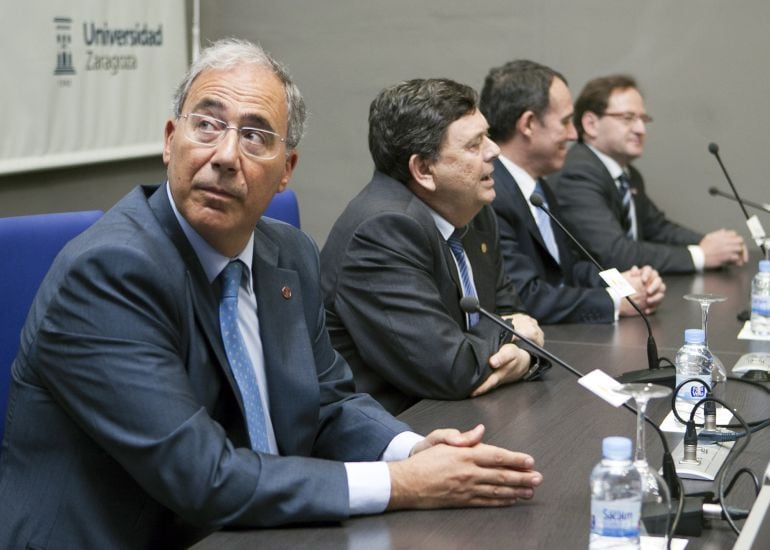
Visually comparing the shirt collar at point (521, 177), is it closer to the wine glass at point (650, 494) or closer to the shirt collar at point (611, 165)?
the shirt collar at point (611, 165)

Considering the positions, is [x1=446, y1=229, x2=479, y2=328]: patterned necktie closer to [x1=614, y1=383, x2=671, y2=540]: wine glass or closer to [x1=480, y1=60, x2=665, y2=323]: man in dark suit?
[x1=480, y1=60, x2=665, y2=323]: man in dark suit

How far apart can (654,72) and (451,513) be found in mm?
3549

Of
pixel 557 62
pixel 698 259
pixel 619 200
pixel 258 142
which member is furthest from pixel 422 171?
pixel 557 62

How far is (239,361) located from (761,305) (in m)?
1.72

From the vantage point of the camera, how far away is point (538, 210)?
3621 mm

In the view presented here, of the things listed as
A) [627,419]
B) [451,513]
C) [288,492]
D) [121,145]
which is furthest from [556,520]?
[121,145]

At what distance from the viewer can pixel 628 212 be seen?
4.44 metres

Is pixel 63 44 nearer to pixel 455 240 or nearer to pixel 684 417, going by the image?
pixel 455 240

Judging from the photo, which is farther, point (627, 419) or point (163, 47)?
point (163, 47)

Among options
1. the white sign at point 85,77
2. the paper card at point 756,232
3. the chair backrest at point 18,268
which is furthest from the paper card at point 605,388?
the white sign at point 85,77

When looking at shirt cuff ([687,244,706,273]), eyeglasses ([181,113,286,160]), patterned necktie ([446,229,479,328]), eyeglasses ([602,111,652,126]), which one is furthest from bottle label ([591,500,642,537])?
eyeglasses ([602,111,652,126])

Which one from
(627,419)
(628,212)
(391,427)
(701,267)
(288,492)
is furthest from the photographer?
(628,212)

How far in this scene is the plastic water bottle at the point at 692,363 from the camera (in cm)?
216

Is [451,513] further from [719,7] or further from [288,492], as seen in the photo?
[719,7]
